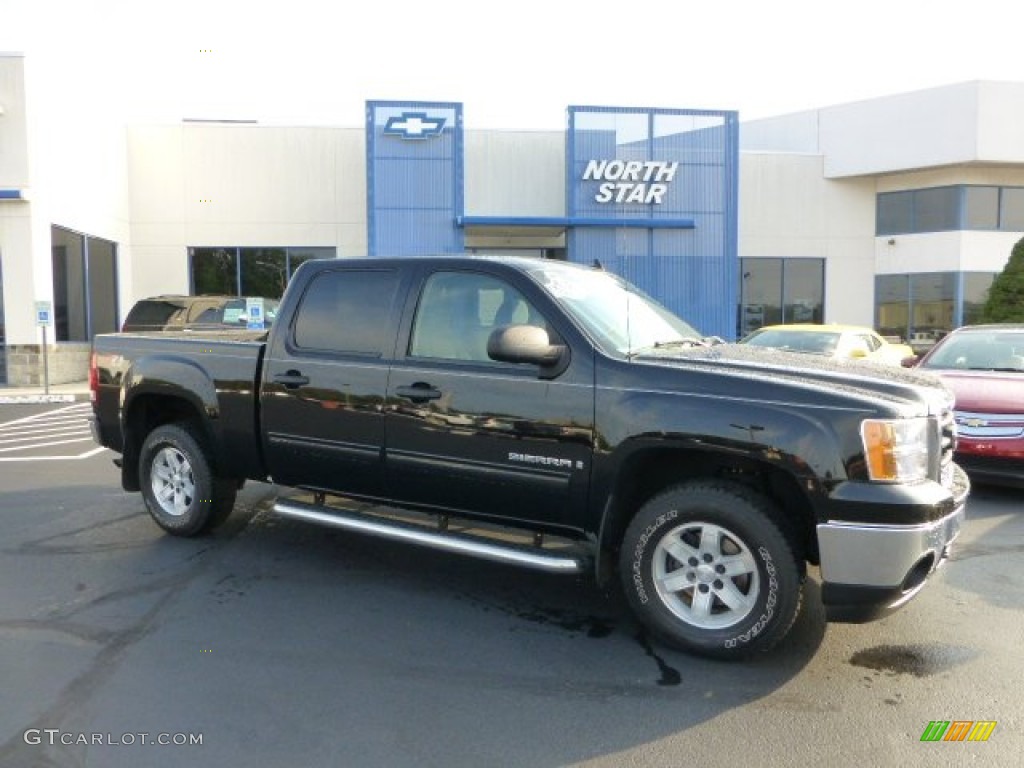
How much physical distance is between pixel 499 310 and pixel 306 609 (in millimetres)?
1977

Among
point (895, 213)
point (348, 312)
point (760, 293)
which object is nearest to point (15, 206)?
point (348, 312)

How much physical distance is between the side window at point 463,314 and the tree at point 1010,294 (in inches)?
783

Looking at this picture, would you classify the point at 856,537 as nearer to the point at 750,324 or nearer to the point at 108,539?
the point at 108,539

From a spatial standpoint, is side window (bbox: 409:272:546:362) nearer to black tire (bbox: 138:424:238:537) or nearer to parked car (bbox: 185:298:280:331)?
black tire (bbox: 138:424:238:537)

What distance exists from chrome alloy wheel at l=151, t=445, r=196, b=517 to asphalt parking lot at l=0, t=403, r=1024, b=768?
0.36 m

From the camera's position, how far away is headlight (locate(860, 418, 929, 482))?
3.50 metres

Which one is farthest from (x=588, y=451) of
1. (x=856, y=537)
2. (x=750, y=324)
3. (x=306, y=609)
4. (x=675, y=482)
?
(x=750, y=324)

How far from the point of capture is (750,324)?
2530 centimetres

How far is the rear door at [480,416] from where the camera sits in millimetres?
4145

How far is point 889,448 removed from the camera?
352cm

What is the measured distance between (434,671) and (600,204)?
19411mm

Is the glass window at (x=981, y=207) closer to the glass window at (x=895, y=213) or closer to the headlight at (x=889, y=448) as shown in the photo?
the glass window at (x=895, y=213)

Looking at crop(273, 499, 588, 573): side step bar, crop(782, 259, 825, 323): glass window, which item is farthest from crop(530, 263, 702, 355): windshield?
crop(782, 259, 825, 323): glass window

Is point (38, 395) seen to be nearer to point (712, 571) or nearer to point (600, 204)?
point (600, 204)
